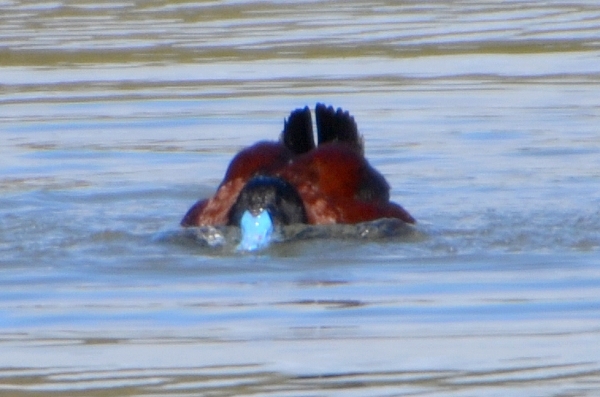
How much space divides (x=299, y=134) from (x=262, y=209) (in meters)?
1.01

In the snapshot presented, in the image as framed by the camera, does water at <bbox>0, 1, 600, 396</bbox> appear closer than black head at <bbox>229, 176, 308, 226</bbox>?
Yes

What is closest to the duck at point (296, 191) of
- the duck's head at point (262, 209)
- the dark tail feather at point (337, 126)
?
the duck's head at point (262, 209)

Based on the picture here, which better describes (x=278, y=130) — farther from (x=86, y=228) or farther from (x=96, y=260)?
(x=96, y=260)

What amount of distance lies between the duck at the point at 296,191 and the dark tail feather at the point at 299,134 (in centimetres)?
5

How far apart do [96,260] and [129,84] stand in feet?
Result: 21.2

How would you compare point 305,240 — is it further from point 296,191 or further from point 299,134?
point 299,134

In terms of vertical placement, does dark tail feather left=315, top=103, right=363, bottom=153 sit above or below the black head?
above

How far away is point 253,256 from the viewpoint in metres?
8.16

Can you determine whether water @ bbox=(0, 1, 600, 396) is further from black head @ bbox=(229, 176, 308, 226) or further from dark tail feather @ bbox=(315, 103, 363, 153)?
dark tail feather @ bbox=(315, 103, 363, 153)

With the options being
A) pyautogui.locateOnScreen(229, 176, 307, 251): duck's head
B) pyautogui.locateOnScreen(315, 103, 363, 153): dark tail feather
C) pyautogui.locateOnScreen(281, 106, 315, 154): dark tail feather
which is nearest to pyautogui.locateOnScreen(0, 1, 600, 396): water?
pyautogui.locateOnScreen(229, 176, 307, 251): duck's head

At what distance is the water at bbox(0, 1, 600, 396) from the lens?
602 cm

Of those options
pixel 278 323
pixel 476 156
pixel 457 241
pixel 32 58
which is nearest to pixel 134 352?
pixel 278 323

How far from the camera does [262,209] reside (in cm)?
833

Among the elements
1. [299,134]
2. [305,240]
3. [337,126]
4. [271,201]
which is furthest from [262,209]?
[337,126]
